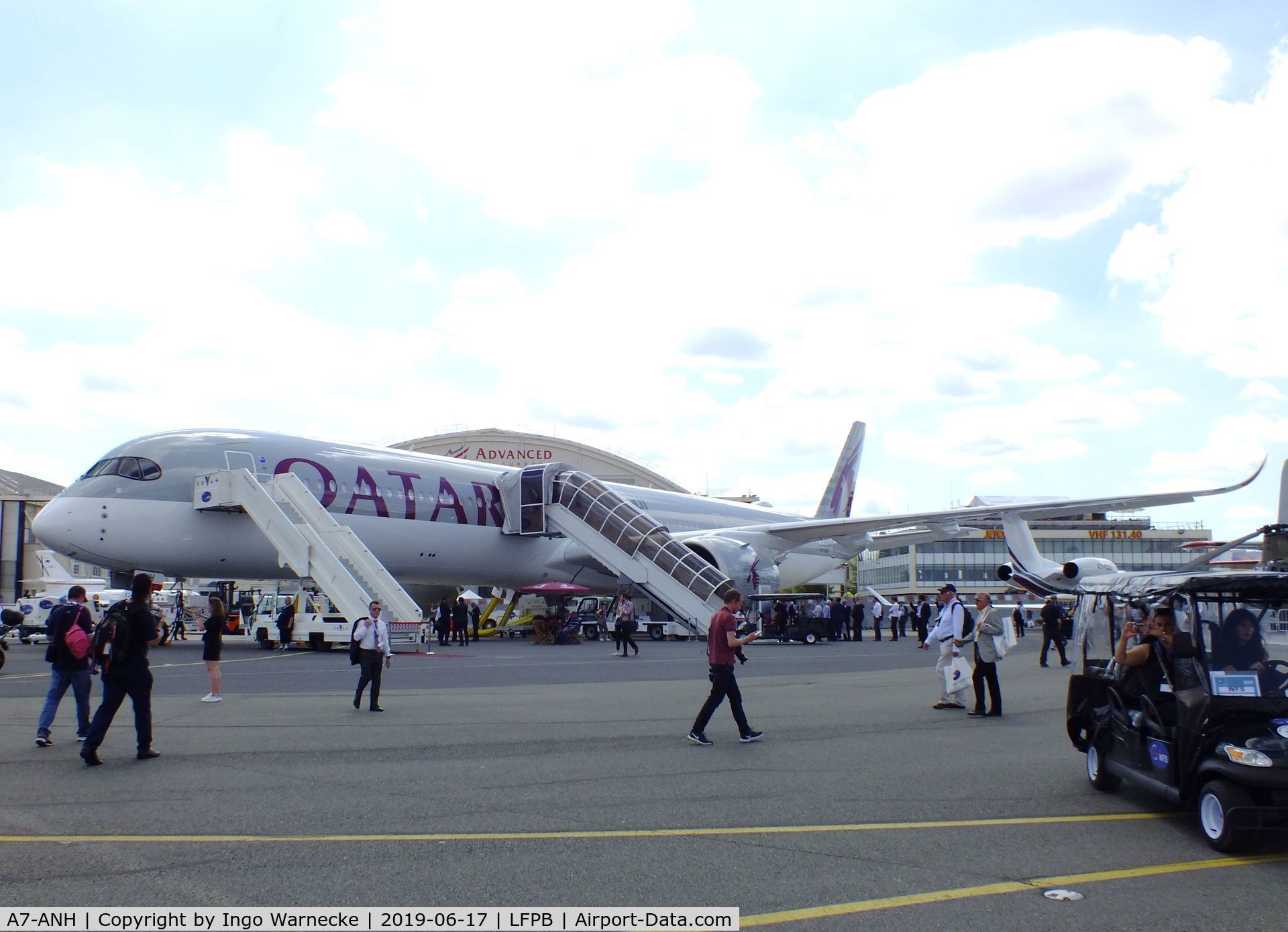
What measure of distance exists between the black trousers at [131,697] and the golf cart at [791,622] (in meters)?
26.3

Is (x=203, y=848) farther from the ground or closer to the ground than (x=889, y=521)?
closer to the ground

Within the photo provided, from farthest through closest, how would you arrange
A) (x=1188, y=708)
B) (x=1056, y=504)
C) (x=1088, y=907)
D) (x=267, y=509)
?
(x=1056, y=504), (x=267, y=509), (x=1188, y=708), (x=1088, y=907)

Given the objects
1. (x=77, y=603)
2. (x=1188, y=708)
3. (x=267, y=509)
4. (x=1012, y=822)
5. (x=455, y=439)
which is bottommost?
(x=1012, y=822)

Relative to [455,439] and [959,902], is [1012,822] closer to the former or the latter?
[959,902]

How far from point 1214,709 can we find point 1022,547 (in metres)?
27.5

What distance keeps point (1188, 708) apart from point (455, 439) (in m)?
65.0

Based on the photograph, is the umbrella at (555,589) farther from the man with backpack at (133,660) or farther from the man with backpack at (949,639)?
the man with backpack at (133,660)

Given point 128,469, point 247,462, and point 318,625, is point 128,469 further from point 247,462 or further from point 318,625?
point 318,625

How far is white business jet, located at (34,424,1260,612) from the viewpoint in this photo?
23125 mm

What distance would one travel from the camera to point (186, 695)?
47.5ft

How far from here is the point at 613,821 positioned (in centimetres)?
679

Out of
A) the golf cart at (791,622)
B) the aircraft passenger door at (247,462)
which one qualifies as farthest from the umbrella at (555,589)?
the aircraft passenger door at (247,462)

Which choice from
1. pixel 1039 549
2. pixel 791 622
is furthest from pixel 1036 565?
pixel 1039 549

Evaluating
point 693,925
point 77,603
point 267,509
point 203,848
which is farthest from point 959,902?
point 267,509
